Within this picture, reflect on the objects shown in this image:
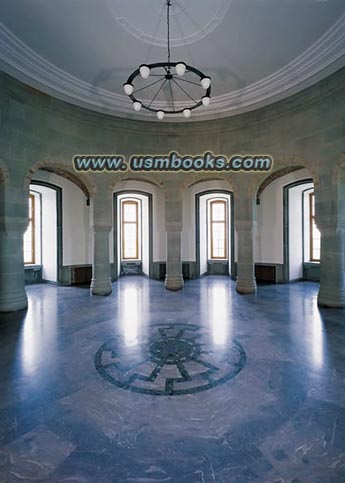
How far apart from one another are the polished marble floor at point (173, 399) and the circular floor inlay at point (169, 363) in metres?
0.02

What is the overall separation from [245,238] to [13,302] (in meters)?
6.13

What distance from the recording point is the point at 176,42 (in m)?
5.39

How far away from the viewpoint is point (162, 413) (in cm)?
266

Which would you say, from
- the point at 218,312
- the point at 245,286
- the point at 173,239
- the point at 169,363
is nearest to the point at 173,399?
the point at 169,363

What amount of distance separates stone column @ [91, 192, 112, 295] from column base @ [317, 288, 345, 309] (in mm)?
5555

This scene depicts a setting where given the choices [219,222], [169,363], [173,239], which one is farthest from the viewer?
[219,222]

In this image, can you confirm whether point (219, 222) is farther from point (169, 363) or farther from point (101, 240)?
point (169, 363)

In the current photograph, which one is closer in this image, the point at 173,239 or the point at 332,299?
the point at 332,299

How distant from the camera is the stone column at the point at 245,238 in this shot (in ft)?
26.5

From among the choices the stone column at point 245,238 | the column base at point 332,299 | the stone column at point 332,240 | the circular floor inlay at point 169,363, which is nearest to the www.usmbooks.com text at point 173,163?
the stone column at point 245,238

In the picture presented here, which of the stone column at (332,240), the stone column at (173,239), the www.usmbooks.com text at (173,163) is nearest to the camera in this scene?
the stone column at (332,240)

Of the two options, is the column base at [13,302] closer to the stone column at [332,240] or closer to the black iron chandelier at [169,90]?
the black iron chandelier at [169,90]

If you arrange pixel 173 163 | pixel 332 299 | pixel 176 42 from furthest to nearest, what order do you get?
pixel 173 163
pixel 332 299
pixel 176 42

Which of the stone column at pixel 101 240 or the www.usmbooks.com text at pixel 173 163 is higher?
the www.usmbooks.com text at pixel 173 163
